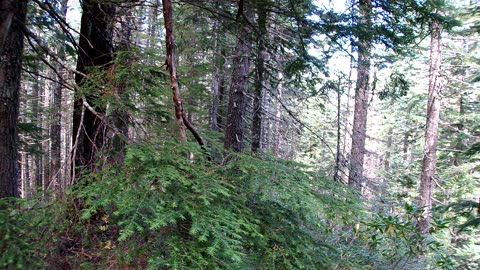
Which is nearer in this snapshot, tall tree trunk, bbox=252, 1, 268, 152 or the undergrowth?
the undergrowth

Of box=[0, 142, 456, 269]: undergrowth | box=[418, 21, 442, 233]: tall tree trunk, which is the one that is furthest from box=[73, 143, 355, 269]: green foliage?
box=[418, 21, 442, 233]: tall tree trunk

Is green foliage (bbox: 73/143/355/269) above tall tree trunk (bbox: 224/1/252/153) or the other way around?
the other way around

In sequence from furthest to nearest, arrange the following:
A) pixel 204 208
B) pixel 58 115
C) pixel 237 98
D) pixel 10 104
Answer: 1. pixel 237 98
2. pixel 58 115
3. pixel 10 104
4. pixel 204 208

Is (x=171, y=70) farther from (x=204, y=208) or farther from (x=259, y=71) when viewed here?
(x=259, y=71)

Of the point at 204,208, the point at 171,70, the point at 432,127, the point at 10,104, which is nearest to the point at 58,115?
the point at 10,104

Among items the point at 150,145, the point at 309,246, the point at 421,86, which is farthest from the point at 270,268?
the point at 421,86

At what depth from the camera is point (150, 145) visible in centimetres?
241

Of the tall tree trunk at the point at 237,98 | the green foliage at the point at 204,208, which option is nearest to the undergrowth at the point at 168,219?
the green foliage at the point at 204,208

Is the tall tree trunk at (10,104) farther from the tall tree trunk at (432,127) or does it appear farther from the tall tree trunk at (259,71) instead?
the tall tree trunk at (432,127)

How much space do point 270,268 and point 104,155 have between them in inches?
61.6

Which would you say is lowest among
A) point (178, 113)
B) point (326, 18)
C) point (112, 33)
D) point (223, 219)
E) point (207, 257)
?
point (207, 257)

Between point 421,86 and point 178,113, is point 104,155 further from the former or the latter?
point 421,86

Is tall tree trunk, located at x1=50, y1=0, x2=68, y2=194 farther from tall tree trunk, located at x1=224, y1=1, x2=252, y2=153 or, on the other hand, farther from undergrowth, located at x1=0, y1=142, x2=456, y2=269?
tall tree trunk, located at x1=224, y1=1, x2=252, y2=153

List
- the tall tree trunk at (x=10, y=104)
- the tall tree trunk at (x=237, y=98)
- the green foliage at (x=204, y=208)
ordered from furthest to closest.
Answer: the tall tree trunk at (x=237, y=98) < the tall tree trunk at (x=10, y=104) < the green foliage at (x=204, y=208)
